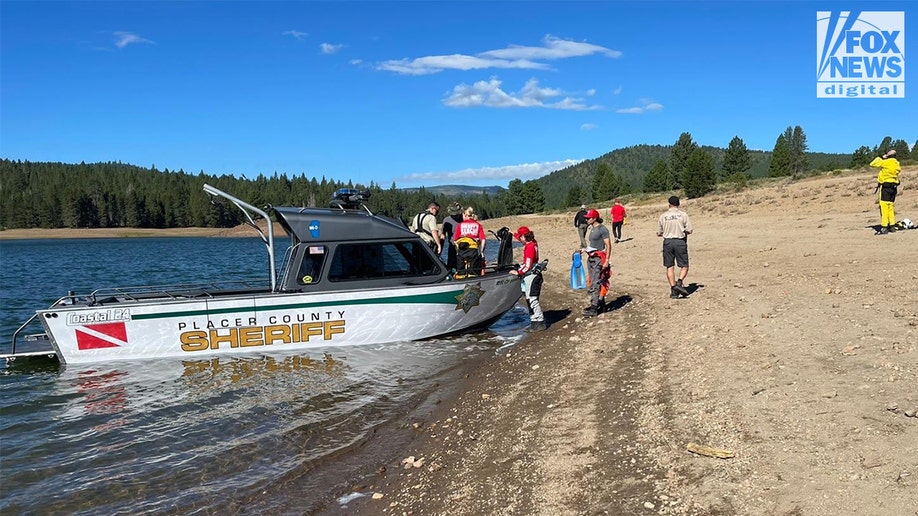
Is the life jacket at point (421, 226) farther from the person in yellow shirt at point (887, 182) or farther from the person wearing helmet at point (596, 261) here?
the person in yellow shirt at point (887, 182)

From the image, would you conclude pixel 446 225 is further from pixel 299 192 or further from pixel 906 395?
pixel 299 192

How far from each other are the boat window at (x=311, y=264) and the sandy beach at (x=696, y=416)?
3.40 meters

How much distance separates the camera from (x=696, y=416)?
5.74 metres

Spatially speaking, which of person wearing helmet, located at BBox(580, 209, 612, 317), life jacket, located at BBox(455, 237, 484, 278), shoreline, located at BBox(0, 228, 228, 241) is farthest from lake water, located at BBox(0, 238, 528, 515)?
shoreline, located at BBox(0, 228, 228, 241)

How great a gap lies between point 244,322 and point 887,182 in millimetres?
15906

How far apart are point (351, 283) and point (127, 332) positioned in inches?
146

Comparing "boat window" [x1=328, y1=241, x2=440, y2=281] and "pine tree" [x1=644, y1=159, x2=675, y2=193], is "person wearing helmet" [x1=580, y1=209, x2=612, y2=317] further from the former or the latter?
"pine tree" [x1=644, y1=159, x2=675, y2=193]

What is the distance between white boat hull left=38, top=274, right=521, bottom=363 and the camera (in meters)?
10.1

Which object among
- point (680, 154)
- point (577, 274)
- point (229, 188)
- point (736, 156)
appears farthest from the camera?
point (229, 188)

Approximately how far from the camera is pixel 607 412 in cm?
630

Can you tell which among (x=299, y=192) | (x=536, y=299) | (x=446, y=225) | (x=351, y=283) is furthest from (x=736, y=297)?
(x=299, y=192)

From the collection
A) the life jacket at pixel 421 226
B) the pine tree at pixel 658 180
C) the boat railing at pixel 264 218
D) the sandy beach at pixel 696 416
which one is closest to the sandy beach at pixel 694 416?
the sandy beach at pixel 696 416

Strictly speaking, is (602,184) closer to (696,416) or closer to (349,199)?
(349,199)

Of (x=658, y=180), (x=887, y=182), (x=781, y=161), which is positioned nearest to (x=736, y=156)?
(x=781, y=161)
